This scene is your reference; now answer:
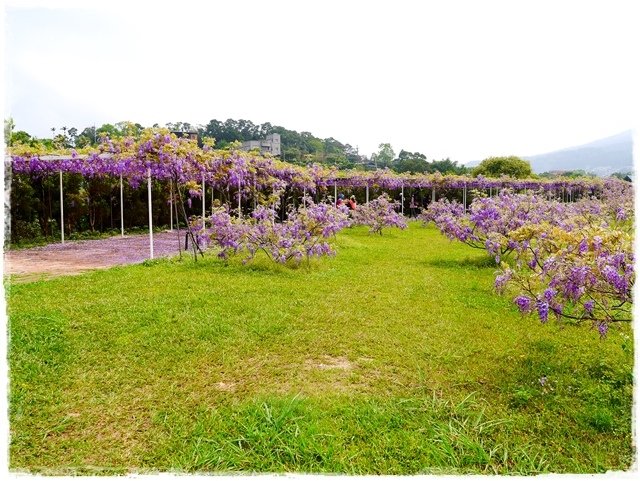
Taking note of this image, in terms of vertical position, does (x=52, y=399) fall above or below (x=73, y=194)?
below

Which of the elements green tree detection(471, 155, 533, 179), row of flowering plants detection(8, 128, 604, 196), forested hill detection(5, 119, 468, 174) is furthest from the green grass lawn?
green tree detection(471, 155, 533, 179)

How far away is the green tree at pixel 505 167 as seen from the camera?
132ft

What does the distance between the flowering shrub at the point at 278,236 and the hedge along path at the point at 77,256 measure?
160 cm

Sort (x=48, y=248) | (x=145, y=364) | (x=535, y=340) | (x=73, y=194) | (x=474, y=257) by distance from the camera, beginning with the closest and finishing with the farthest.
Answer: (x=145, y=364) → (x=535, y=340) → (x=474, y=257) → (x=48, y=248) → (x=73, y=194)

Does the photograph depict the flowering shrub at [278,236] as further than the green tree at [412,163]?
No

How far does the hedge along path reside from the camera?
7988mm

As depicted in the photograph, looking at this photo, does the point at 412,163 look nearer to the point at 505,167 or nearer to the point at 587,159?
the point at 505,167

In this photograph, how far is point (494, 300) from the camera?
640cm

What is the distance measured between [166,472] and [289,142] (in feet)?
147

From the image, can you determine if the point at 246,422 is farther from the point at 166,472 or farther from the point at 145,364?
the point at 145,364

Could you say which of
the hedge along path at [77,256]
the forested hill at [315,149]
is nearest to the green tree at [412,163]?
the forested hill at [315,149]

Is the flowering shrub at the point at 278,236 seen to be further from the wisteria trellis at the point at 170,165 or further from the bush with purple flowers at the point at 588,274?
the bush with purple flowers at the point at 588,274

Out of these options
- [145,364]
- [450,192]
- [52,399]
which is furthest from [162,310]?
[450,192]

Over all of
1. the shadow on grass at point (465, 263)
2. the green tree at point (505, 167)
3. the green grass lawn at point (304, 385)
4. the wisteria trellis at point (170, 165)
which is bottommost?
the green grass lawn at point (304, 385)
